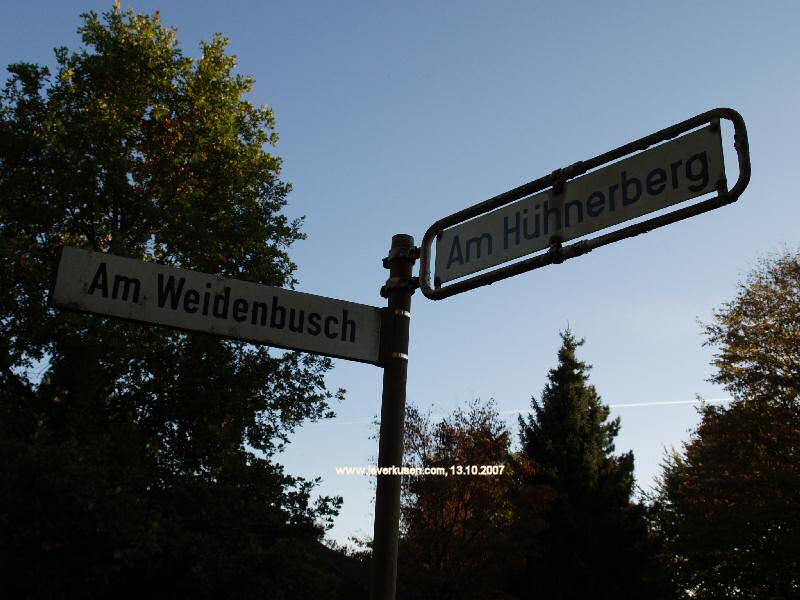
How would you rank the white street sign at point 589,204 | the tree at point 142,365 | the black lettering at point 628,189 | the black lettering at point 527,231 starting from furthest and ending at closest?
the tree at point 142,365 → the black lettering at point 527,231 → the black lettering at point 628,189 → the white street sign at point 589,204

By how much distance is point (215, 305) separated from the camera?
3.62 metres

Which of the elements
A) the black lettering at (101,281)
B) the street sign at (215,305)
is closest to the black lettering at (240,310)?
the street sign at (215,305)

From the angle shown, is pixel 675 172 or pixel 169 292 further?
pixel 169 292

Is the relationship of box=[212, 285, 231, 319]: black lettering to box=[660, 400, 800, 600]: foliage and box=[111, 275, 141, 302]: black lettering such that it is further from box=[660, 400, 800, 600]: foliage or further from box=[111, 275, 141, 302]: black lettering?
box=[660, 400, 800, 600]: foliage

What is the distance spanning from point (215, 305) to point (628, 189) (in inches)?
79.8

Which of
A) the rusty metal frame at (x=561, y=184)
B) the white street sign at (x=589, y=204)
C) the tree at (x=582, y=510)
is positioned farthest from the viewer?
the tree at (x=582, y=510)

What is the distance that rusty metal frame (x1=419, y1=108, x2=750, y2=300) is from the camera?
301 centimetres

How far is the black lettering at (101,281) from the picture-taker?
3.45 metres

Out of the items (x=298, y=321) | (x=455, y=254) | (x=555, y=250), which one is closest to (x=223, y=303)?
(x=298, y=321)

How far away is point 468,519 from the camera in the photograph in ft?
84.4

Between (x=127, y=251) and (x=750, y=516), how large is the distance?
21247 mm

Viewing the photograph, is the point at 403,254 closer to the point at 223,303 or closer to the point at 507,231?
the point at 507,231

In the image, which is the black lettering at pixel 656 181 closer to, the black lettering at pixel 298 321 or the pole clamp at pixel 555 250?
the pole clamp at pixel 555 250

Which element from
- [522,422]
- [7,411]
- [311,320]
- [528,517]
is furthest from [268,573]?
[522,422]
